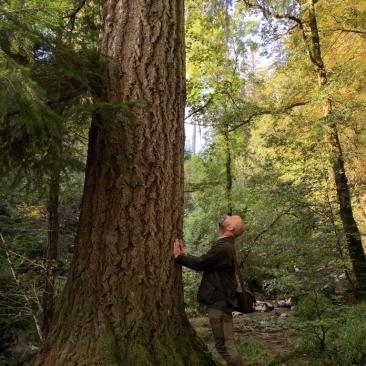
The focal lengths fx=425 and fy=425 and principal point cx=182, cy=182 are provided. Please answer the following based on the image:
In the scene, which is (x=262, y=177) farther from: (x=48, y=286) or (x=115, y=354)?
(x=115, y=354)

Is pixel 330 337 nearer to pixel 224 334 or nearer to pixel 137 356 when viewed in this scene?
pixel 224 334

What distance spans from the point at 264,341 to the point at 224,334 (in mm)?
3389

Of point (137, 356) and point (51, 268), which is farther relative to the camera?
point (51, 268)

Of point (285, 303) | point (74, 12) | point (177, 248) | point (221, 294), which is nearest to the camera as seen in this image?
point (177, 248)

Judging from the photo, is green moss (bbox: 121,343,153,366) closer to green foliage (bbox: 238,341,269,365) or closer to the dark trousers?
the dark trousers

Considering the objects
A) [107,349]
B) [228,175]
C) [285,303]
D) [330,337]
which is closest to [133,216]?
[107,349]

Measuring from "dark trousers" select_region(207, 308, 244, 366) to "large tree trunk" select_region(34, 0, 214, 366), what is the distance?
1.00ft

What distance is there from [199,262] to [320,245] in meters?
3.15

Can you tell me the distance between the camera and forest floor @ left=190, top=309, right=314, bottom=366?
506 centimetres

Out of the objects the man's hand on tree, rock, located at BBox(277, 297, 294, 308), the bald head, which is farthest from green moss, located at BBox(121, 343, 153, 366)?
rock, located at BBox(277, 297, 294, 308)

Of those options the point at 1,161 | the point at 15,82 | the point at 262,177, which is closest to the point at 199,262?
the point at 1,161

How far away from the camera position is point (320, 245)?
20.8 feet

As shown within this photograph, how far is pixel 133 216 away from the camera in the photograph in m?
3.53

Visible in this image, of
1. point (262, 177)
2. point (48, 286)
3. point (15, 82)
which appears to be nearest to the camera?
point (15, 82)
